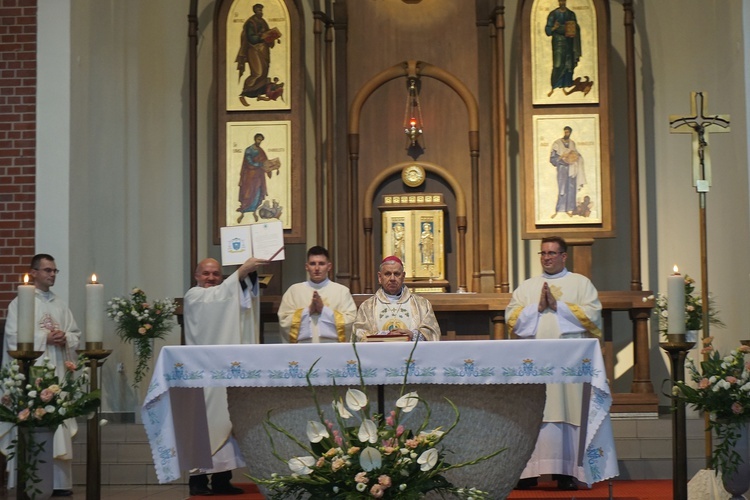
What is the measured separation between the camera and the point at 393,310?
23.9ft

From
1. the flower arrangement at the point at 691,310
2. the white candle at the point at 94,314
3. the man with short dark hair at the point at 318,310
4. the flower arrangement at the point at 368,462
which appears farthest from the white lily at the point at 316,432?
the flower arrangement at the point at 691,310

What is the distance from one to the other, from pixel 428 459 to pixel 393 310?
320 cm

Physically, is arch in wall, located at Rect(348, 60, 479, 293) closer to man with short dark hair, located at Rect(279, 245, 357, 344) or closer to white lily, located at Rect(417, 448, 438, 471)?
man with short dark hair, located at Rect(279, 245, 357, 344)

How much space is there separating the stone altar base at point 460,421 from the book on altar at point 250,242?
1.96 meters

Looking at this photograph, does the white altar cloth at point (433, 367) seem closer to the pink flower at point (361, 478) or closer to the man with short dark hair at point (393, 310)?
the pink flower at point (361, 478)

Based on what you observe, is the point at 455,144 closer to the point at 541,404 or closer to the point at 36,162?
the point at 36,162

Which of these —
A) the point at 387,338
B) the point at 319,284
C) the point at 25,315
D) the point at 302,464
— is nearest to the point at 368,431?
the point at 302,464

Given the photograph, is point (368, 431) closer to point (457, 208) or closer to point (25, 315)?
point (25, 315)

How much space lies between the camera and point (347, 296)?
8656 mm

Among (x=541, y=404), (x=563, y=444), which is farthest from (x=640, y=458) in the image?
(x=541, y=404)

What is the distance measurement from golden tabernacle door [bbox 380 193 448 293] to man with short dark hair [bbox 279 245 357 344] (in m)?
1.54

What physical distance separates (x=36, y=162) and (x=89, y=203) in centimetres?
77

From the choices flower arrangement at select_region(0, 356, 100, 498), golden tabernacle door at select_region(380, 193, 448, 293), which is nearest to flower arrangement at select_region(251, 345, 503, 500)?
flower arrangement at select_region(0, 356, 100, 498)

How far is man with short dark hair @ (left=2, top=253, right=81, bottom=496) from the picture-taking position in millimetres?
8148
